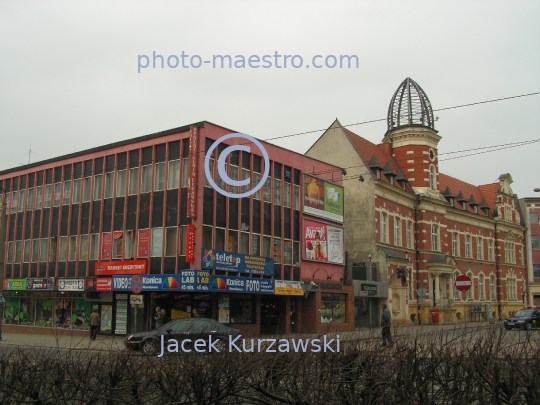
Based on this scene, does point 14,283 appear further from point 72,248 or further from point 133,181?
point 133,181

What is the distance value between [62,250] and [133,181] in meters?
7.33

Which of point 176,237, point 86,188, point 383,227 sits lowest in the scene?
point 176,237

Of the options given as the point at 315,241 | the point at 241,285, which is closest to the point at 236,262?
the point at 241,285

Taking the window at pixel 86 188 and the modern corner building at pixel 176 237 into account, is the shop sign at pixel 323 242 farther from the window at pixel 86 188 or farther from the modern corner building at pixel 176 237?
the window at pixel 86 188

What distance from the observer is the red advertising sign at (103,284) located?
104ft

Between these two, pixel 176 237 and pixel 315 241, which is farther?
pixel 315 241

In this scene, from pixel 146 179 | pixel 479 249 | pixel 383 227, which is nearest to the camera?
pixel 146 179

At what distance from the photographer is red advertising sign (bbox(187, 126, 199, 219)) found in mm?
28875

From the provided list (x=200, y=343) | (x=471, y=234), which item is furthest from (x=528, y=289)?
(x=200, y=343)

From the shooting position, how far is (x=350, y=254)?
4484 cm

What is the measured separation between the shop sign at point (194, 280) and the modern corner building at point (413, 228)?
46.3 ft

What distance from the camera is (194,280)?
28.2 m

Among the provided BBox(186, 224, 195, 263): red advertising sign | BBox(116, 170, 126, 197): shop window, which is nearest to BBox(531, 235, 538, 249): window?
BBox(186, 224, 195, 263): red advertising sign

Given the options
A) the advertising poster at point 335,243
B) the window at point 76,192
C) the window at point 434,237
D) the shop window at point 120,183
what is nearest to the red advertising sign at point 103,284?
the shop window at point 120,183
